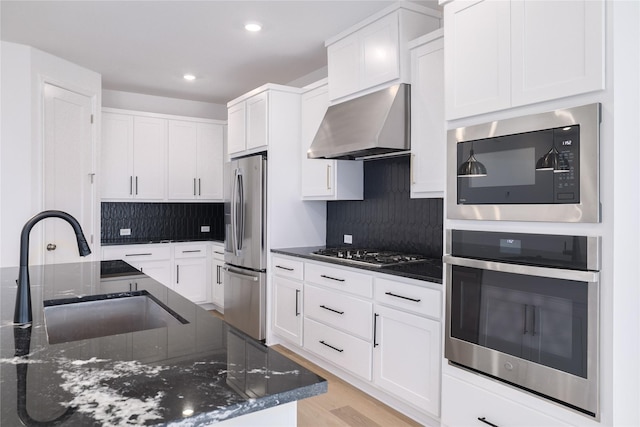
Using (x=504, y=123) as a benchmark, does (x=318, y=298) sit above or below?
below

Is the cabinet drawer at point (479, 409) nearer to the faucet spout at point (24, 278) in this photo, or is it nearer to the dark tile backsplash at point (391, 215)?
the dark tile backsplash at point (391, 215)

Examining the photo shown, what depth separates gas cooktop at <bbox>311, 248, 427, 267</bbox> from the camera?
2.97m

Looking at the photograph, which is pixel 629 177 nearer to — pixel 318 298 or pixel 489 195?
pixel 489 195

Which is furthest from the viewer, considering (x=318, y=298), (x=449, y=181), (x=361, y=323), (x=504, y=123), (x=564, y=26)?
(x=318, y=298)

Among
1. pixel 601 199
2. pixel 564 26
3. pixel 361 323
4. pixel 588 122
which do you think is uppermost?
pixel 564 26

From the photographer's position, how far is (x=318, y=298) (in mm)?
3422

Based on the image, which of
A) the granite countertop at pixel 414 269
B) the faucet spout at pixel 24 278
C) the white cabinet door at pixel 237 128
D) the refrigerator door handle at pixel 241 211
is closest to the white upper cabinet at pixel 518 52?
the granite countertop at pixel 414 269

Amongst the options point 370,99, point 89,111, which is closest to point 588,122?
point 370,99

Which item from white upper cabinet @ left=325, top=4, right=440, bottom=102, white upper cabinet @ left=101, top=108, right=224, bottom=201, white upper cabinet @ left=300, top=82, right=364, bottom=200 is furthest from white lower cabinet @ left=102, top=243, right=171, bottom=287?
white upper cabinet @ left=325, top=4, right=440, bottom=102

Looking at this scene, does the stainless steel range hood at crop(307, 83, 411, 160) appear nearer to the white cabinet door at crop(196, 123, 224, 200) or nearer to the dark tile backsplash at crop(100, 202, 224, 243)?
the white cabinet door at crop(196, 123, 224, 200)

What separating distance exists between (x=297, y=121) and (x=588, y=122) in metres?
2.86

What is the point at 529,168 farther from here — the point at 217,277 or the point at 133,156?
the point at 133,156

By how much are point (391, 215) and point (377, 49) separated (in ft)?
4.36

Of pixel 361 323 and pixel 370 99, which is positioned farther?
pixel 370 99
